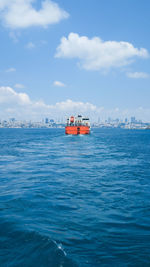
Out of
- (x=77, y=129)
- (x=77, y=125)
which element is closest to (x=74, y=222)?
(x=77, y=129)

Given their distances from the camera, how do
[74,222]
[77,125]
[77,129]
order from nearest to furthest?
[74,222], [77,129], [77,125]

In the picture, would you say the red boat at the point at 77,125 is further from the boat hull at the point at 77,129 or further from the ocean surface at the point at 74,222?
the ocean surface at the point at 74,222

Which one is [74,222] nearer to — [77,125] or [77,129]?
[77,129]

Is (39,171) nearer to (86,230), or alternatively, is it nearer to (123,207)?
(123,207)

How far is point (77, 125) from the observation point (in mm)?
107312

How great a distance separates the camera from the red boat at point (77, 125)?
324ft

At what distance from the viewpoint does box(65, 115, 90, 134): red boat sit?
Answer: 98.8 metres

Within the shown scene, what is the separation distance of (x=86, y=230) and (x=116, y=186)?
27.7ft

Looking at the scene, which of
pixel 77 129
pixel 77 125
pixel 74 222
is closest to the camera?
pixel 74 222

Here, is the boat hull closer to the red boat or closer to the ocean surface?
the red boat

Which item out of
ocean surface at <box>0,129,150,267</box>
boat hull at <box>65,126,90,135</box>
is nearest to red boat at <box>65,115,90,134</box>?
boat hull at <box>65,126,90,135</box>

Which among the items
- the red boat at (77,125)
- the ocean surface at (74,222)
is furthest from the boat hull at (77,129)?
the ocean surface at (74,222)

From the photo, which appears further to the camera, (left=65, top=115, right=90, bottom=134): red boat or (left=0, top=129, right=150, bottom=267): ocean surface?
(left=65, top=115, right=90, bottom=134): red boat

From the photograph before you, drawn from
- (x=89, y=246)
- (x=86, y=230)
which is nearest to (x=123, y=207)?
(x=86, y=230)
